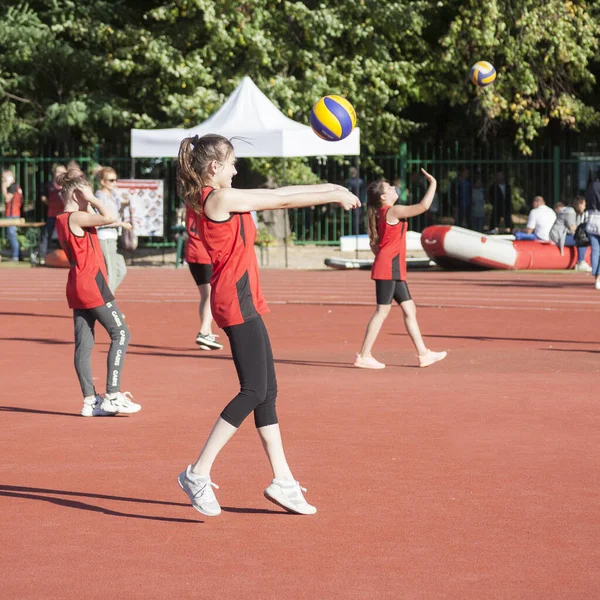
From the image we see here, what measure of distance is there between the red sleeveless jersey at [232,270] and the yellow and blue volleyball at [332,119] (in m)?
6.12

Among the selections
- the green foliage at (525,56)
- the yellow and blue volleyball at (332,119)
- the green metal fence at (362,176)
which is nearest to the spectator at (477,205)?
the green metal fence at (362,176)

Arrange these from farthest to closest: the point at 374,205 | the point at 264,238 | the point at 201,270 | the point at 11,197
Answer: the point at 264,238
the point at 11,197
the point at 201,270
the point at 374,205

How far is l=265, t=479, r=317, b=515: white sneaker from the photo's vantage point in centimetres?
586

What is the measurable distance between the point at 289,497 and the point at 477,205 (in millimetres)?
24989

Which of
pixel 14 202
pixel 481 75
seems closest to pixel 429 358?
pixel 481 75

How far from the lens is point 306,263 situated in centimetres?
2727

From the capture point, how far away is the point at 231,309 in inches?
232

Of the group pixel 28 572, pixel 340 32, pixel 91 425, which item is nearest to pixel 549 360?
pixel 91 425

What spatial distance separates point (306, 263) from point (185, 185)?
2136 centimetres

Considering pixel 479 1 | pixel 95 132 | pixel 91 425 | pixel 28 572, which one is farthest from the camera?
pixel 95 132

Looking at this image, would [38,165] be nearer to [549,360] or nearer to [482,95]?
[482,95]

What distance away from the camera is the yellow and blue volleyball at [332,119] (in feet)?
39.3

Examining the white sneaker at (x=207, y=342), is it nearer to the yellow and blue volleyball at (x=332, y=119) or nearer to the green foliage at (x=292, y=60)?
the yellow and blue volleyball at (x=332, y=119)

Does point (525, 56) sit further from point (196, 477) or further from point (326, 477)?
point (196, 477)
